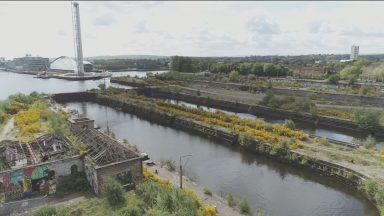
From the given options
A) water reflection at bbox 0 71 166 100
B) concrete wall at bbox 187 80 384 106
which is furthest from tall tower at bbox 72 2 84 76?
concrete wall at bbox 187 80 384 106

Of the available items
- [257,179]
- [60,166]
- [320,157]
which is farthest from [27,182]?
[320,157]

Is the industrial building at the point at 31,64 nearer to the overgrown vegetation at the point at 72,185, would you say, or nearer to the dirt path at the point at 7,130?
the dirt path at the point at 7,130

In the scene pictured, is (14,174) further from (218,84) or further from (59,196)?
(218,84)

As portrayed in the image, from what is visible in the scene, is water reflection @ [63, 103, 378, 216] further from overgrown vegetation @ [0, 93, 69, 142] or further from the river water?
overgrown vegetation @ [0, 93, 69, 142]

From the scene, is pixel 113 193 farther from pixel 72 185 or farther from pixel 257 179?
pixel 257 179

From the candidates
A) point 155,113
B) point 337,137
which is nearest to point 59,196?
point 155,113

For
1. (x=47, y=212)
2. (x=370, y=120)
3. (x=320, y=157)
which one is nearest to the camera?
(x=47, y=212)
